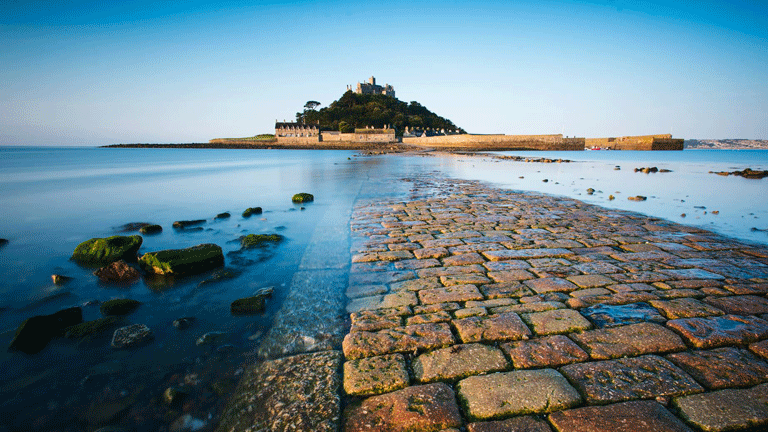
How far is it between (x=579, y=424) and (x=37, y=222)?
11.2m

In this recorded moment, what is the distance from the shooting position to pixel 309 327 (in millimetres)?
2939

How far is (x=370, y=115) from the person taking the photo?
95938 mm

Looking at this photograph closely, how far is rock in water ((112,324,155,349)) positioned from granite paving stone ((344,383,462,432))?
2.12m

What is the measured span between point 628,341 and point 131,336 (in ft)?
13.0

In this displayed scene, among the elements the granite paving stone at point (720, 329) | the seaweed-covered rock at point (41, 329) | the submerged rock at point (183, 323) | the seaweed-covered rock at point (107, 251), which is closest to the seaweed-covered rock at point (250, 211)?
the seaweed-covered rock at point (107, 251)

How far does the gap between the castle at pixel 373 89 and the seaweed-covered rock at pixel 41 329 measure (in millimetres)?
114013

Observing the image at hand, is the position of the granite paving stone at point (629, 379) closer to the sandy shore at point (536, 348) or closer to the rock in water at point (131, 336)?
the sandy shore at point (536, 348)

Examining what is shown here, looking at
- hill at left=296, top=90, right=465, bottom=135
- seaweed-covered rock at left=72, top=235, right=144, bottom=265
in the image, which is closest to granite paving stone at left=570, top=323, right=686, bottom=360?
seaweed-covered rock at left=72, top=235, right=144, bottom=265

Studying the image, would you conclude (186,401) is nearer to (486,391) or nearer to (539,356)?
(486,391)

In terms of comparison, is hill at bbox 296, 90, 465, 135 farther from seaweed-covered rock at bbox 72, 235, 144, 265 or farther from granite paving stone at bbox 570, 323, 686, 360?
granite paving stone at bbox 570, 323, 686, 360

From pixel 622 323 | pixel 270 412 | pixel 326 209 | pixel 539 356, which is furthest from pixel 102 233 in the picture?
pixel 622 323

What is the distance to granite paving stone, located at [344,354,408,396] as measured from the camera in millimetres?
2080

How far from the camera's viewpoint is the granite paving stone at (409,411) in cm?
176

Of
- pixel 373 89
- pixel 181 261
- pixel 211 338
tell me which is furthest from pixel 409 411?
pixel 373 89
